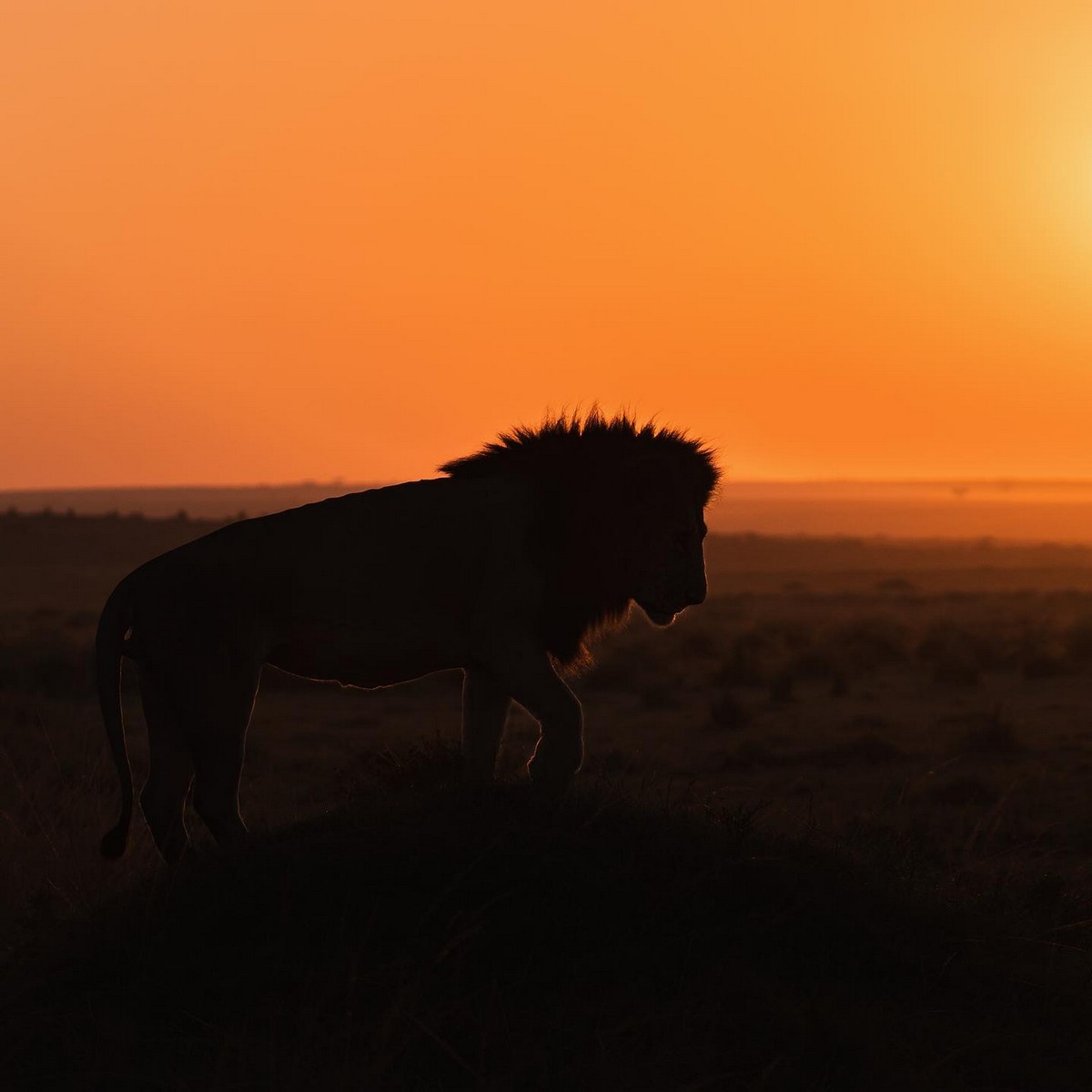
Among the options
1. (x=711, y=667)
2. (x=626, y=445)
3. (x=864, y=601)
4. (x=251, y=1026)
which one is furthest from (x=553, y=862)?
(x=864, y=601)

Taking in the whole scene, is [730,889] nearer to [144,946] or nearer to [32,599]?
[144,946]

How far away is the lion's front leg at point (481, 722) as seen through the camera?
24.3 feet

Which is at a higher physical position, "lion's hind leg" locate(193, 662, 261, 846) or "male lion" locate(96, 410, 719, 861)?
"male lion" locate(96, 410, 719, 861)

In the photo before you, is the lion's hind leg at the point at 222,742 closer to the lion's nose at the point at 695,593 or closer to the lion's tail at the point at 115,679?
the lion's tail at the point at 115,679

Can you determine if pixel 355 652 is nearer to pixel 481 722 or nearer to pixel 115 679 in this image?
pixel 481 722

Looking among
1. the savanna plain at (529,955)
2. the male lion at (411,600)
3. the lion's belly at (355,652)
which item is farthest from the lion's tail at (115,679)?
the lion's belly at (355,652)

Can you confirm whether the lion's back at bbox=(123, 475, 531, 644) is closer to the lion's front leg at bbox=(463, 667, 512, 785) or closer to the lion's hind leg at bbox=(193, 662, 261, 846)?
the lion's hind leg at bbox=(193, 662, 261, 846)

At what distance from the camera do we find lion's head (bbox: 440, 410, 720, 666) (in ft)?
23.9

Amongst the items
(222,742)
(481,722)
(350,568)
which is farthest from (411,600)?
(222,742)

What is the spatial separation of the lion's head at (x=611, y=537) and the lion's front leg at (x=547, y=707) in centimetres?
27

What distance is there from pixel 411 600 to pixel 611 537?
0.94 m

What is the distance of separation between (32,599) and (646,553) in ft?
180

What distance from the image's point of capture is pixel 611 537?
7.30 metres

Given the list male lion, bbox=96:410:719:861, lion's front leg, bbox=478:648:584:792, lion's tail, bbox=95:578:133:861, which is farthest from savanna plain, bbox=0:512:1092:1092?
male lion, bbox=96:410:719:861
